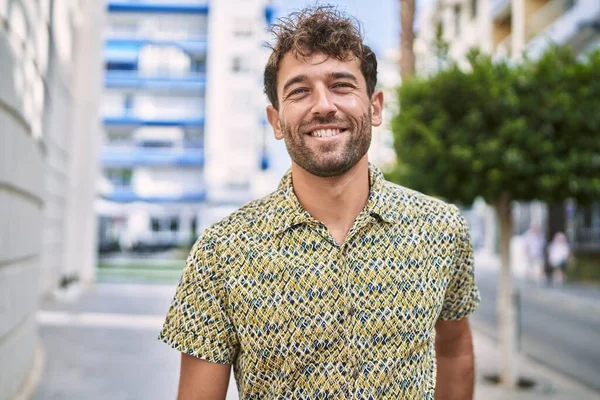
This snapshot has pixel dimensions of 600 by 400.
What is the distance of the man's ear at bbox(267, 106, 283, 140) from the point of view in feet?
6.22

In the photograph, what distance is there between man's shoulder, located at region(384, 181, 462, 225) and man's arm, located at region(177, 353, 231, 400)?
694 millimetres

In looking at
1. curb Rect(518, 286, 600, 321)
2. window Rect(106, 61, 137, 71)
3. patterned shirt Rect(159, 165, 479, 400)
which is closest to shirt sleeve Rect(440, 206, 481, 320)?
patterned shirt Rect(159, 165, 479, 400)

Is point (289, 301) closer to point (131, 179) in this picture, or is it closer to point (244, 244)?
point (244, 244)

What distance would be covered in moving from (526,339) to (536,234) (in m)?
11.6

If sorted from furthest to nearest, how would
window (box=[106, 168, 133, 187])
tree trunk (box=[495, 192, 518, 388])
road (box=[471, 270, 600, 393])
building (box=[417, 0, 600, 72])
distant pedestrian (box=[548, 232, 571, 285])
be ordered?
window (box=[106, 168, 133, 187])
distant pedestrian (box=[548, 232, 571, 285])
building (box=[417, 0, 600, 72])
road (box=[471, 270, 600, 393])
tree trunk (box=[495, 192, 518, 388])

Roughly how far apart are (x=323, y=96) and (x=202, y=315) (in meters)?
0.68

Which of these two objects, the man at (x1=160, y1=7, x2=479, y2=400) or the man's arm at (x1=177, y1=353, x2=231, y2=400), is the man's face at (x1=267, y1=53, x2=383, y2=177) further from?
the man's arm at (x1=177, y1=353, x2=231, y2=400)

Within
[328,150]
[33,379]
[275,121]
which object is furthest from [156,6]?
[328,150]

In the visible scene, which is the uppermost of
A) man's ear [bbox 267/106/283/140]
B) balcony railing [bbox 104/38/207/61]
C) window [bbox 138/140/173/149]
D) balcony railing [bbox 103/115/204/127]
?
balcony railing [bbox 104/38/207/61]

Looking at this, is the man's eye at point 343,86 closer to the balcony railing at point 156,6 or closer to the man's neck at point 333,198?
the man's neck at point 333,198

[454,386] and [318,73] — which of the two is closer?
[318,73]

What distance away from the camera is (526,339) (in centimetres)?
1002

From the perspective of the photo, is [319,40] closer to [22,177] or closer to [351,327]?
[351,327]

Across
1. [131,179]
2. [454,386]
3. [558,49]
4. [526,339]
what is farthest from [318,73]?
[131,179]
